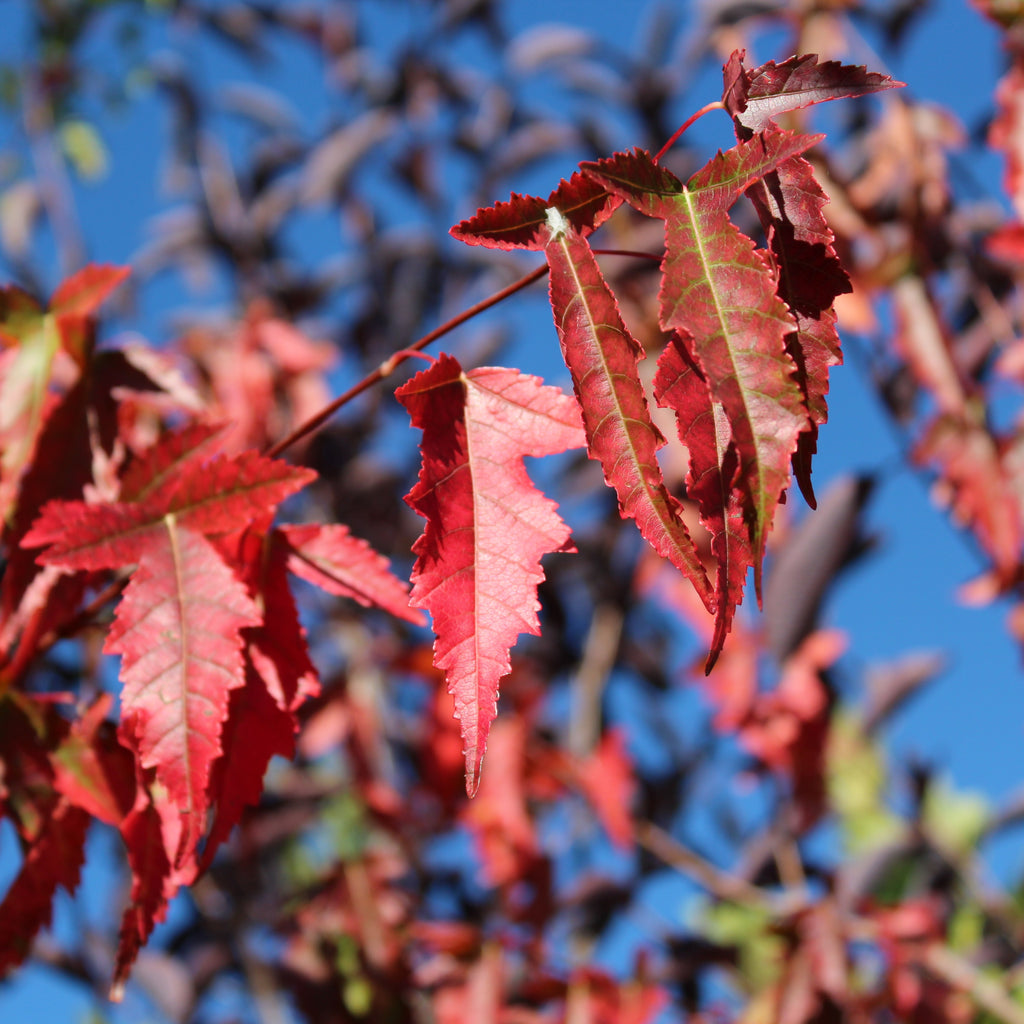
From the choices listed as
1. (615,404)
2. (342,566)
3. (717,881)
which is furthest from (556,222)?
(717,881)

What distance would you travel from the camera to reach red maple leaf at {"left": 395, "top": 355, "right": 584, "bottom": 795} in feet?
1.93

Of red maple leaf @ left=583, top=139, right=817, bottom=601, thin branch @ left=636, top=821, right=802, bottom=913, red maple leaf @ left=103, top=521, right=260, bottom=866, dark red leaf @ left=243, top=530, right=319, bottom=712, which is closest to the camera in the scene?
red maple leaf @ left=583, top=139, right=817, bottom=601

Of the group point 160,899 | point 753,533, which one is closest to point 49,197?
point 160,899

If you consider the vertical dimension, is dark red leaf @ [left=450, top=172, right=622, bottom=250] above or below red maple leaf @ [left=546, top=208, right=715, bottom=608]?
above

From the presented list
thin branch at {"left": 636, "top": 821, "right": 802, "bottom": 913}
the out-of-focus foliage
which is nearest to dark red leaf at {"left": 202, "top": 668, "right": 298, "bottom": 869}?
the out-of-focus foliage

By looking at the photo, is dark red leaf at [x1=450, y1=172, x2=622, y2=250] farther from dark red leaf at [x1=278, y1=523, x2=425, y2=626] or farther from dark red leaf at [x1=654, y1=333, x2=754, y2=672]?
dark red leaf at [x1=278, y1=523, x2=425, y2=626]

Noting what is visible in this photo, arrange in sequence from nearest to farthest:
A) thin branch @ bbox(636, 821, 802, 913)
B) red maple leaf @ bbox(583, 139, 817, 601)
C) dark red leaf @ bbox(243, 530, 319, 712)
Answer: red maple leaf @ bbox(583, 139, 817, 601) < dark red leaf @ bbox(243, 530, 319, 712) < thin branch @ bbox(636, 821, 802, 913)

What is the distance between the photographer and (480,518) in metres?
0.64

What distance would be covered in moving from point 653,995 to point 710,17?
191 cm

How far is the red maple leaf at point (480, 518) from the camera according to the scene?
0.59 meters

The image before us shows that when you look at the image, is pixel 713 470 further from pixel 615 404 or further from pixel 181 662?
pixel 181 662

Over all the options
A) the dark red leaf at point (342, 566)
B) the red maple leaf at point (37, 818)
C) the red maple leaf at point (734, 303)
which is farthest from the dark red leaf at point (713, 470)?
the red maple leaf at point (37, 818)

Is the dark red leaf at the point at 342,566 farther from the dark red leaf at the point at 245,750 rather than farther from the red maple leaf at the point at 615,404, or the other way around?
the red maple leaf at the point at 615,404

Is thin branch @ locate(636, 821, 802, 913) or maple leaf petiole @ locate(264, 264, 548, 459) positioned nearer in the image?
maple leaf petiole @ locate(264, 264, 548, 459)
